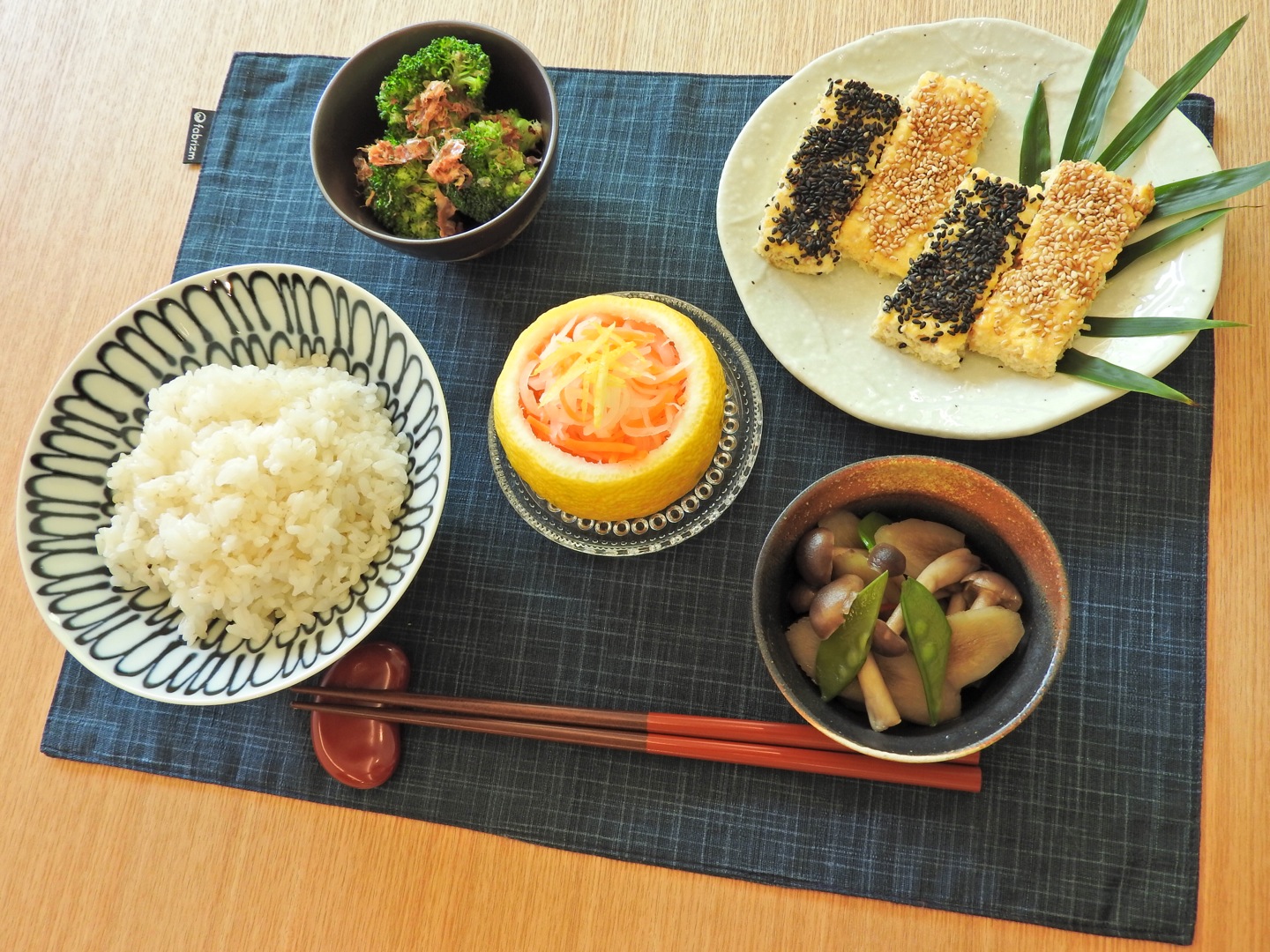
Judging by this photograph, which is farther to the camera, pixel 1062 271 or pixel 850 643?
A: pixel 1062 271

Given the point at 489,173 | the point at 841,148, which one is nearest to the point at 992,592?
the point at 841,148

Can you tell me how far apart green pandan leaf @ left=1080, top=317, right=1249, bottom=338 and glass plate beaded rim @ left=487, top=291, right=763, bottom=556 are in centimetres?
59

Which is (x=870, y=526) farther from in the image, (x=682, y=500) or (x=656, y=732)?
(x=656, y=732)

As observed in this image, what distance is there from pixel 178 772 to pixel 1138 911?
5.36 ft

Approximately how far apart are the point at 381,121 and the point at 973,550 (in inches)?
52.0

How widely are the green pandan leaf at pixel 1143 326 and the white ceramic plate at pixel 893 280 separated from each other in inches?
0.6

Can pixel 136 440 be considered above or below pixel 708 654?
above

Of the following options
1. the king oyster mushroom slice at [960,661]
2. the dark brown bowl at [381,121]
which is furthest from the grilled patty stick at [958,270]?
the dark brown bowl at [381,121]

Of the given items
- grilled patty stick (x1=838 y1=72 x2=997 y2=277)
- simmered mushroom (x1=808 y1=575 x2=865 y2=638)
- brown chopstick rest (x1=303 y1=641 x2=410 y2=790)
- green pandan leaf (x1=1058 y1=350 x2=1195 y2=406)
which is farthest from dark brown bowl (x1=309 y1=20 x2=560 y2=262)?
green pandan leaf (x1=1058 y1=350 x2=1195 y2=406)

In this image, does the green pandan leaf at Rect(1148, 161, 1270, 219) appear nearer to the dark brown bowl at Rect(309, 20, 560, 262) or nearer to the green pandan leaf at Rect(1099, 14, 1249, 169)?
the green pandan leaf at Rect(1099, 14, 1249, 169)

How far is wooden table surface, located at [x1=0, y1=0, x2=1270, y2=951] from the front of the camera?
54.0 inches

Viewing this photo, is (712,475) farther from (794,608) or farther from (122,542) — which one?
(122,542)

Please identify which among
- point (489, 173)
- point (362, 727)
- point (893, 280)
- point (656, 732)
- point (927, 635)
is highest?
point (489, 173)

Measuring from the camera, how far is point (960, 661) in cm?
120
